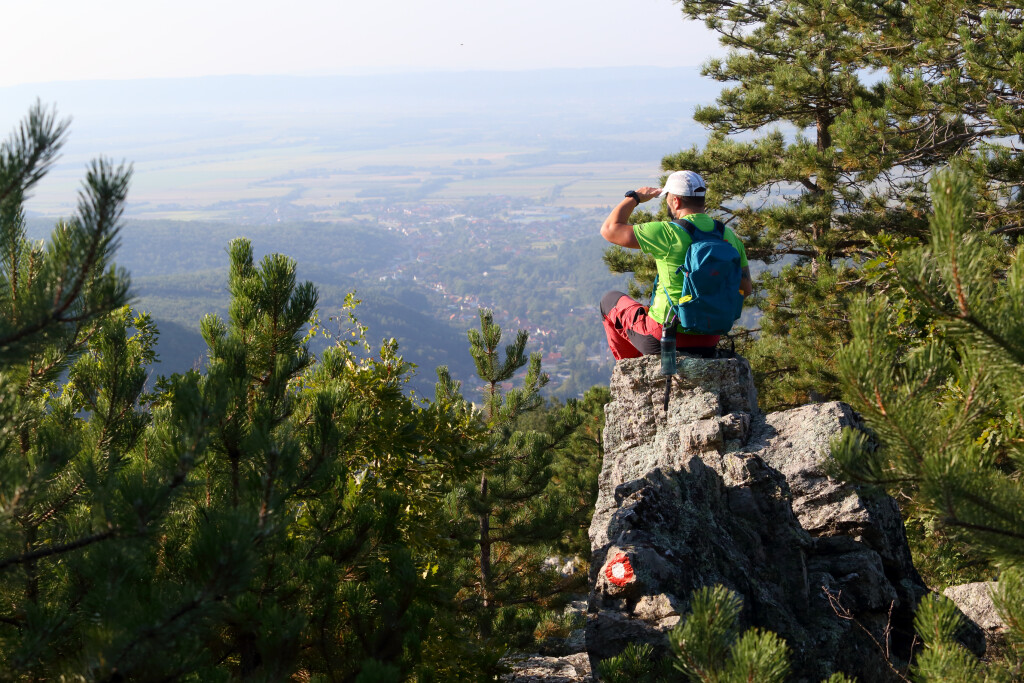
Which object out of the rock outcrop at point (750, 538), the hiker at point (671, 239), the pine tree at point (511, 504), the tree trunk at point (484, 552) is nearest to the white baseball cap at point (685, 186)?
the hiker at point (671, 239)

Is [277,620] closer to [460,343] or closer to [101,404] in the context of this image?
[101,404]

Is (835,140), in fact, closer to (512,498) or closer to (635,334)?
(635,334)

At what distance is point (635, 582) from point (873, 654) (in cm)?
159

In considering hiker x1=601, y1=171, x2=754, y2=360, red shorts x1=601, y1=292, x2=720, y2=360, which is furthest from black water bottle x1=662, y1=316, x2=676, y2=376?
red shorts x1=601, y1=292, x2=720, y2=360

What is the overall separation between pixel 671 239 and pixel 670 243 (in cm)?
3

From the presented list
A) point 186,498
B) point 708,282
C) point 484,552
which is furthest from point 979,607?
point 186,498

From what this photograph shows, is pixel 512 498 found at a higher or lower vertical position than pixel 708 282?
lower

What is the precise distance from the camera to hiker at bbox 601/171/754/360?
523cm

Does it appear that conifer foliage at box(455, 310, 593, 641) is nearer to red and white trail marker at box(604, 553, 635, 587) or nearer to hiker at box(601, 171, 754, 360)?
hiker at box(601, 171, 754, 360)

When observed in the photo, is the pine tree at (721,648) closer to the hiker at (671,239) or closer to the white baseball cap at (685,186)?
the hiker at (671,239)

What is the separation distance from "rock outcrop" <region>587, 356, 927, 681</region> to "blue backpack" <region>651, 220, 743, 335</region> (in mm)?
554

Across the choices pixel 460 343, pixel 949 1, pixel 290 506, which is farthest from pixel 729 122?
pixel 460 343

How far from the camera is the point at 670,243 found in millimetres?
5223

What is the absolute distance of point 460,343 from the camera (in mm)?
166750
